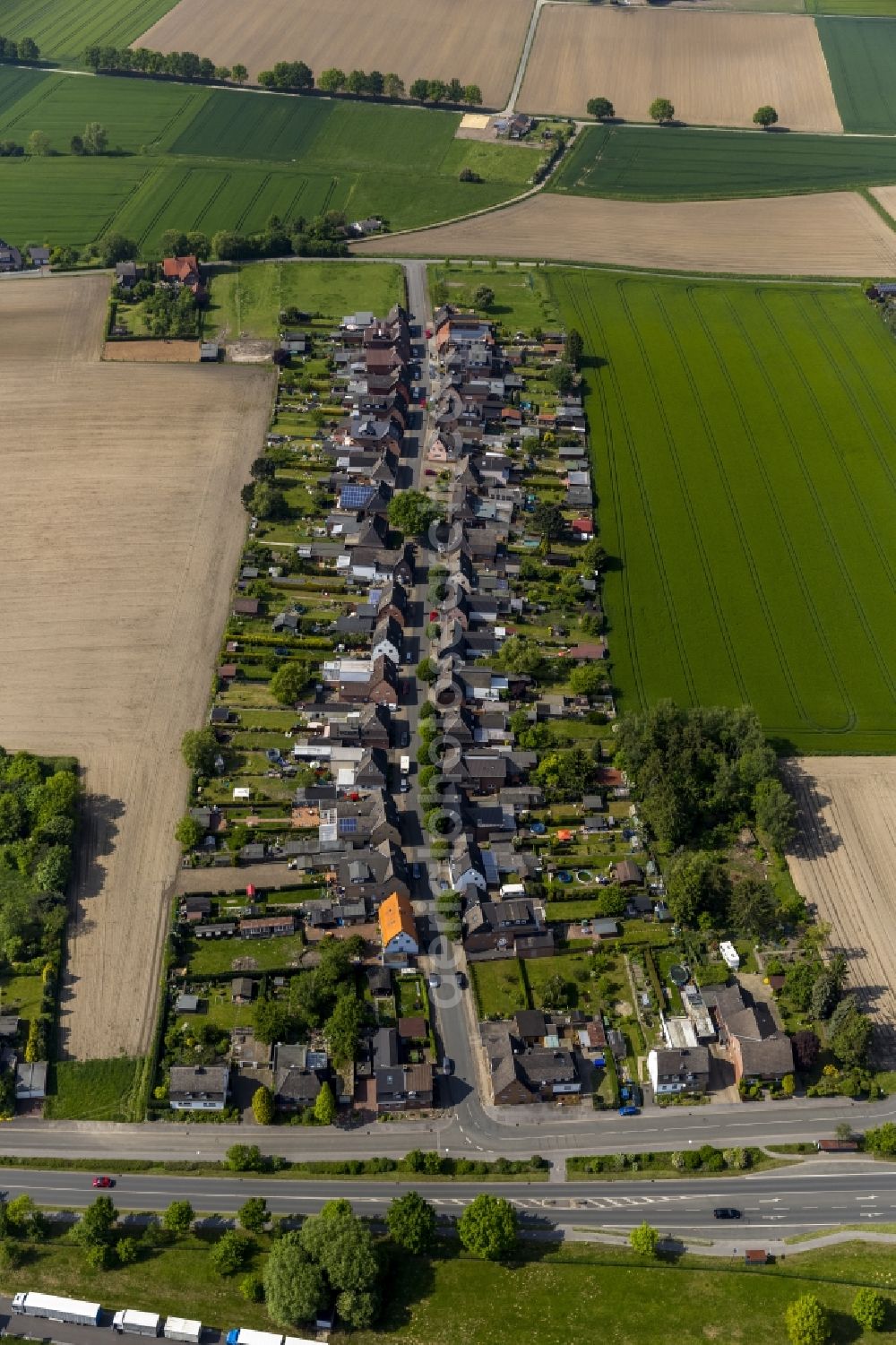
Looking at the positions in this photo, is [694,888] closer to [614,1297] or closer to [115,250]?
[614,1297]

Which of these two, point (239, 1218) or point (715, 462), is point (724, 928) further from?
point (715, 462)

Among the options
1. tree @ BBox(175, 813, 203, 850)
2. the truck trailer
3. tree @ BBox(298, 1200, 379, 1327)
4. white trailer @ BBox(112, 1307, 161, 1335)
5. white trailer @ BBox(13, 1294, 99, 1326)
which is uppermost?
tree @ BBox(175, 813, 203, 850)

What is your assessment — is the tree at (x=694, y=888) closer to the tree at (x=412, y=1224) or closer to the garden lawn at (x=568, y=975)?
the garden lawn at (x=568, y=975)

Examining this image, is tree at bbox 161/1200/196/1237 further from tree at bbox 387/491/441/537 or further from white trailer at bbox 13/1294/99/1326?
tree at bbox 387/491/441/537

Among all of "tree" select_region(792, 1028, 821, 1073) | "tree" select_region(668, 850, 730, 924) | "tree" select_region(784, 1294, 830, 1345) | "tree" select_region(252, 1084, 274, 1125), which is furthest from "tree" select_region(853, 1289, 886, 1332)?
"tree" select_region(252, 1084, 274, 1125)

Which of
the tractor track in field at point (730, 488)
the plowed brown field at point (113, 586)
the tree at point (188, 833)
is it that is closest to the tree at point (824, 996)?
the tractor track in field at point (730, 488)
